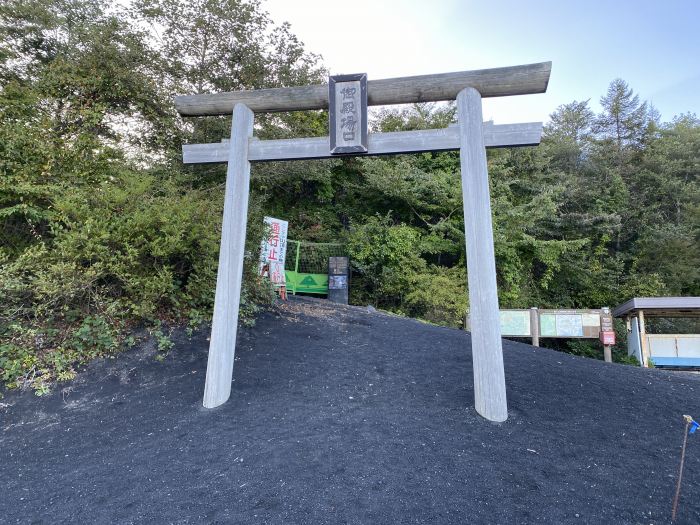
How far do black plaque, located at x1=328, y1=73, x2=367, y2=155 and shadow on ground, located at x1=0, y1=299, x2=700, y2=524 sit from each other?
214cm

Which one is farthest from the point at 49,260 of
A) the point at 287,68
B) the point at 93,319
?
the point at 287,68

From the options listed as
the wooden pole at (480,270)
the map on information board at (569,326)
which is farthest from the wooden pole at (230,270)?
the map on information board at (569,326)

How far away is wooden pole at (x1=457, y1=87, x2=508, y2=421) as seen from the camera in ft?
8.89

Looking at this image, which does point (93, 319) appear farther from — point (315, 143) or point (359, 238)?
point (359, 238)

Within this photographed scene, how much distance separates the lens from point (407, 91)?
3123 millimetres

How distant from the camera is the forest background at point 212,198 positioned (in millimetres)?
3793

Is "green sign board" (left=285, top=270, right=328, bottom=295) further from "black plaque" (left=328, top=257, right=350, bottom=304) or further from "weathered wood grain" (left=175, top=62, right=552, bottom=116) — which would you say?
"weathered wood grain" (left=175, top=62, right=552, bottom=116)

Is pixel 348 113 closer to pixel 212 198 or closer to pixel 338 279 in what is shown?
pixel 212 198

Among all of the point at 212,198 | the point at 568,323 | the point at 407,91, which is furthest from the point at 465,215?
the point at 568,323

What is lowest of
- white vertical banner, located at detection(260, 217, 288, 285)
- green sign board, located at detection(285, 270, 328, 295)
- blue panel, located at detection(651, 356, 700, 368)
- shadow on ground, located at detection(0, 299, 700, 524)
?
blue panel, located at detection(651, 356, 700, 368)

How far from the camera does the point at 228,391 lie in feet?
10.1

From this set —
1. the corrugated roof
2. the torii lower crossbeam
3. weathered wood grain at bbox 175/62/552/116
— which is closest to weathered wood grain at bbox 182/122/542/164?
the torii lower crossbeam

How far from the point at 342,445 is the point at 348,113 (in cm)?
260

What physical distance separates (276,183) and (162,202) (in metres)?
5.09
